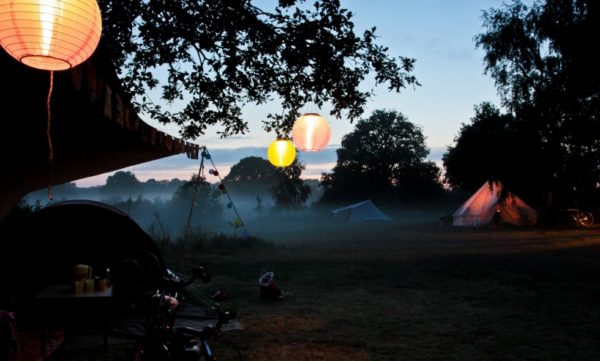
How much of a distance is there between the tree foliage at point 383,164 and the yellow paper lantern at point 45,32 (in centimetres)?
4453

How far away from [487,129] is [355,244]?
23440 mm

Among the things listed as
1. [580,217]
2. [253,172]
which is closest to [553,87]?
[580,217]

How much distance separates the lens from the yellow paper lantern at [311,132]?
28.8 ft

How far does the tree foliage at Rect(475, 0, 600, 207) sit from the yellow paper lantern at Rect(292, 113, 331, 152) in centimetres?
1229

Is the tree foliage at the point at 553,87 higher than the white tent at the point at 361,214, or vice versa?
the tree foliage at the point at 553,87

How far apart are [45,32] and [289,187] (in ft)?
135

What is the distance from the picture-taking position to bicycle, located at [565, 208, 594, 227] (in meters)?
22.9

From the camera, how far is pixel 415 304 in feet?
23.4

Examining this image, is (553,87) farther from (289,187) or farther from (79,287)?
(289,187)

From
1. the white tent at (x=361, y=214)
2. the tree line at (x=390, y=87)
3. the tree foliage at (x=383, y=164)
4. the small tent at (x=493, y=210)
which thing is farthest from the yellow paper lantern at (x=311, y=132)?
the tree foliage at (x=383, y=164)

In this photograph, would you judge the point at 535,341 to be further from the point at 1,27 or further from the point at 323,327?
the point at 1,27

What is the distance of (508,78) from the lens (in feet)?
72.1

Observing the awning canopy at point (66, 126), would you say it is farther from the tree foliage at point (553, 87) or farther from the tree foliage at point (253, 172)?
the tree foliage at point (253, 172)

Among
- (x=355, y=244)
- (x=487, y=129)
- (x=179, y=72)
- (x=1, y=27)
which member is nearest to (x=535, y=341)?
(x=1, y=27)
